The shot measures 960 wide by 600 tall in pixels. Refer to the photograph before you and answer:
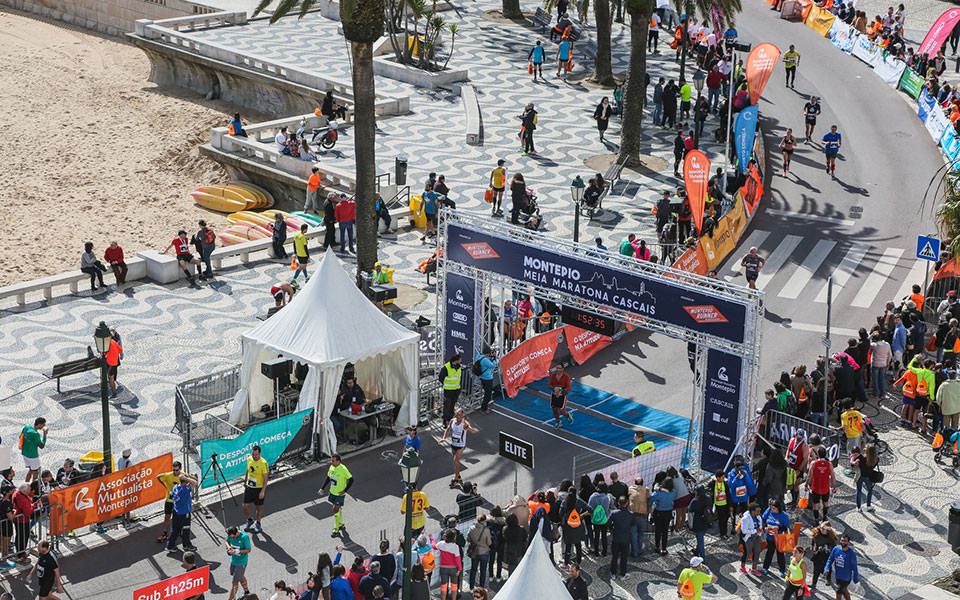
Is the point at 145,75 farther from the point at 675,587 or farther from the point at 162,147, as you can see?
the point at 675,587

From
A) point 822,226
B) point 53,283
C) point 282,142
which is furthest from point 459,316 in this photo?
point 282,142

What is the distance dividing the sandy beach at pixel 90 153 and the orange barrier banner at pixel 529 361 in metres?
17.5

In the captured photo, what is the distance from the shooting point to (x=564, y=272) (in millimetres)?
28141

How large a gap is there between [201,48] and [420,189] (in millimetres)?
20038

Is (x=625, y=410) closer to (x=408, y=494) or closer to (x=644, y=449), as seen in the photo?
(x=644, y=449)

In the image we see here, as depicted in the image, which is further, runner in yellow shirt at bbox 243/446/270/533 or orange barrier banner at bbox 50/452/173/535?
runner in yellow shirt at bbox 243/446/270/533

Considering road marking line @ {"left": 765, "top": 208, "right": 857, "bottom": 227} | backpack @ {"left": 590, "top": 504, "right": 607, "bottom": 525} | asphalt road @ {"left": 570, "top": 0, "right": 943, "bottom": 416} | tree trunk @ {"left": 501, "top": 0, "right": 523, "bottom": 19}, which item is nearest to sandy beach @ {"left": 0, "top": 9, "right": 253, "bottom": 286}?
tree trunk @ {"left": 501, "top": 0, "right": 523, "bottom": 19}

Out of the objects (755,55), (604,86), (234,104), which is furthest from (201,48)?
(755,55)

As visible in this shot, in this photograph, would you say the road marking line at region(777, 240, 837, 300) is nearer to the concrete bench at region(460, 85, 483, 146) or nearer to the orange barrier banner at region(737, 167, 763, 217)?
the orange barrier banner at region(737, 167, 763, 217)

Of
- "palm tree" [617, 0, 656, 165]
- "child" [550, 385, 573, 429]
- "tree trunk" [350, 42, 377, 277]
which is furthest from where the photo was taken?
"palm tree" [617, 0, 656, 165]

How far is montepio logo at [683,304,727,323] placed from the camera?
1007 inches

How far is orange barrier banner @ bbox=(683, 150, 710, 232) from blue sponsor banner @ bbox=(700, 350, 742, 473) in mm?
10171

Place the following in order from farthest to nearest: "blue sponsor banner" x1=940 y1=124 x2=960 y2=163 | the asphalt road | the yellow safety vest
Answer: "blue sponsor banner" x1=940 y1=124 x2=960 y2=163 → the asphalt road → the yellow safety vest

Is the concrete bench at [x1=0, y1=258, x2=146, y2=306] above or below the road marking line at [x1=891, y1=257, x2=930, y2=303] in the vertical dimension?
below
